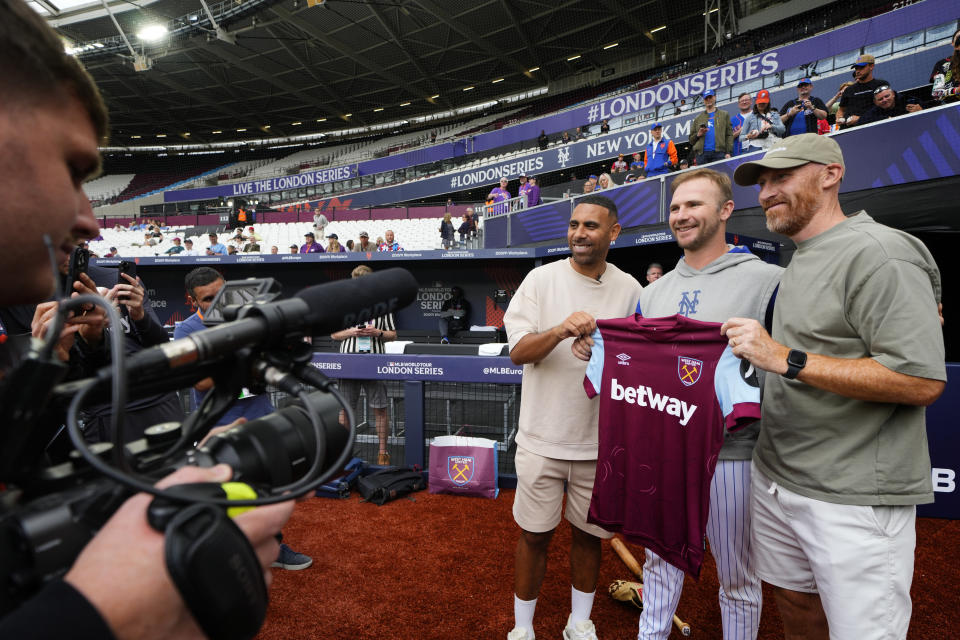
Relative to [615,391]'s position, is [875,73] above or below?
above

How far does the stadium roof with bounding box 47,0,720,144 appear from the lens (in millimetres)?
21078

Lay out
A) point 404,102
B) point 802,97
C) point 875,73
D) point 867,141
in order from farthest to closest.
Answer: point 404,102, point 875,73, point 802,97, point 867,141

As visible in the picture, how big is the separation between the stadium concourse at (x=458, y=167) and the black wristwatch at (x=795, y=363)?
60 centimetres

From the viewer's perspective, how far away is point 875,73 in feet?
30.9

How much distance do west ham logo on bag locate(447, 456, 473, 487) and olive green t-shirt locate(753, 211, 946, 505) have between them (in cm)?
271

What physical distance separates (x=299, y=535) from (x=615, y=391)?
8.58 feet

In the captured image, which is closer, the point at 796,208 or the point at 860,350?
the point at 860,350

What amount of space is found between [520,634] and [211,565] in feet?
7.11

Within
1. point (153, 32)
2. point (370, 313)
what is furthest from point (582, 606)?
point (153, 32)

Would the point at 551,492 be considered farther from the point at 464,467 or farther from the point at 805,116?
the point at 805,116

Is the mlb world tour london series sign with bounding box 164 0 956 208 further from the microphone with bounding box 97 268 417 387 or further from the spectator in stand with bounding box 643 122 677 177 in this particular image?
the microphone with bounding box 97 268 417 387

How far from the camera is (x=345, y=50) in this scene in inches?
947

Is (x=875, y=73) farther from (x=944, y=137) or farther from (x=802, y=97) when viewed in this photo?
(x=944, y=137)

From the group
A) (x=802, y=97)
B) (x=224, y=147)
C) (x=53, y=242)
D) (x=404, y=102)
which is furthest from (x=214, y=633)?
(x=224, y=147)
